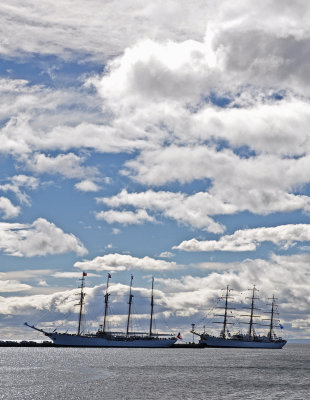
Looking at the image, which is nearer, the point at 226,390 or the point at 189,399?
the point at 189,399

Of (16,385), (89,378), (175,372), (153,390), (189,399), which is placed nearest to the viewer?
(189,399)

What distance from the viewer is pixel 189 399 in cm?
7850

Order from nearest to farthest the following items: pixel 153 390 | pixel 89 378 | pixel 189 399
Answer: pixel 189 399
pixel 153 390
pixel 89 378

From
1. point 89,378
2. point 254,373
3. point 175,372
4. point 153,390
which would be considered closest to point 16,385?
point 89,378

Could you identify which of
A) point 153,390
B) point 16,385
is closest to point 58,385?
point 16,385

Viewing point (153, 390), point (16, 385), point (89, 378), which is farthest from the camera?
point (89, 378)

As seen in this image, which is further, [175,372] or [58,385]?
[175,372]

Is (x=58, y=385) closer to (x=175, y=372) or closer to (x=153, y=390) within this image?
(x=153, y=390)

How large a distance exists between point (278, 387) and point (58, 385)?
118 feet

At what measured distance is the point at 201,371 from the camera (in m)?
127

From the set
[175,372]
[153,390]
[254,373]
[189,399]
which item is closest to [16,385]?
[153,390]

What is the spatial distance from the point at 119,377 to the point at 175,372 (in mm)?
18945

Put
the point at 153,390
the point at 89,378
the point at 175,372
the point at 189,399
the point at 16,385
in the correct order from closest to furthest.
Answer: the point at 189,399, the point at 153,390, the point at 16,385, the point at 89,378, the point at 175,372

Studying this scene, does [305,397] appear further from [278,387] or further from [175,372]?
[175,372]
